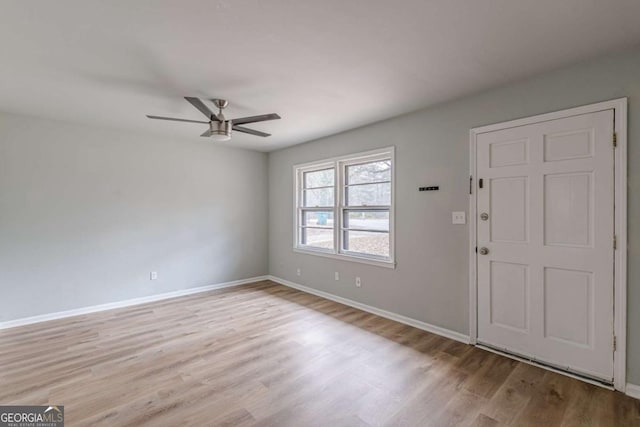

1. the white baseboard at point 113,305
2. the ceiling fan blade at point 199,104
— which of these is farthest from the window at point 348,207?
the ceiling fan blade at point 199,104

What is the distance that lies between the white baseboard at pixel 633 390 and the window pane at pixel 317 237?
3528mm

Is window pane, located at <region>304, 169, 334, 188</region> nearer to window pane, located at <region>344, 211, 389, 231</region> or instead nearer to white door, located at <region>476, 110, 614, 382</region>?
window pane, located at <region>344, 211, 389, 231</region>

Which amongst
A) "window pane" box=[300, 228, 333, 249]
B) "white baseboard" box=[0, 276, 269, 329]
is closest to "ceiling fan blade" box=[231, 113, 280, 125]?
"window pane" box=[300, 228, 333, 249]

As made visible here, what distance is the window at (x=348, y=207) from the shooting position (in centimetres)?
401

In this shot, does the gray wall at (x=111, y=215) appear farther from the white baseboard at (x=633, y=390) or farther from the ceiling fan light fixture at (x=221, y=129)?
the white baseboard at (x=633, y=390)

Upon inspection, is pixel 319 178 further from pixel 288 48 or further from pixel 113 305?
pixel 113 305

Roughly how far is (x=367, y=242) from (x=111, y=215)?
3.78 meters

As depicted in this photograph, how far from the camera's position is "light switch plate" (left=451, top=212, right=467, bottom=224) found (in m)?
3.07

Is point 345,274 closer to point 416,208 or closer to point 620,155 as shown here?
point 416,208

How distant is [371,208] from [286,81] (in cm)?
213

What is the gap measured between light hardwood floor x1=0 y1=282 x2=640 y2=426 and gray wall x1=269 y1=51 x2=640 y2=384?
0.43 m

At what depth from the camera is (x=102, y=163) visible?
163 inches

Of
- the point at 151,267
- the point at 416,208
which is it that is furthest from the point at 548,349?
the point at 151,267

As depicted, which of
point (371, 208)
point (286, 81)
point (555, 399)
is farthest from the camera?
point (371, 208)
